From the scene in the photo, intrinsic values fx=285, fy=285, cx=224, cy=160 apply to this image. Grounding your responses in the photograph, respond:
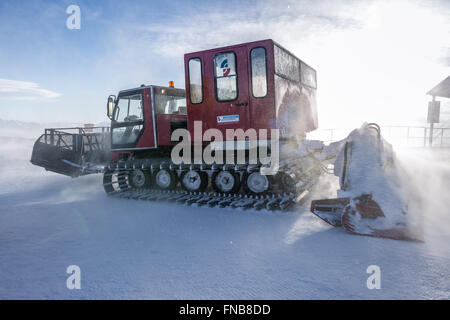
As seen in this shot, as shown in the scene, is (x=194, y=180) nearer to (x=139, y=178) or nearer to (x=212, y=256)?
(x=139, y=178)

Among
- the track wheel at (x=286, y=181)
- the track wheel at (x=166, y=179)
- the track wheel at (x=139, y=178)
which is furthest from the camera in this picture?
the track wheel at (x=139, y=178)

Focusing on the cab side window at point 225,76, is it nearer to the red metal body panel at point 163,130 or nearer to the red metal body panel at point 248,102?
the red metal body panel at point 248,102

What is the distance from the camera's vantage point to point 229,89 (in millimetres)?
6191

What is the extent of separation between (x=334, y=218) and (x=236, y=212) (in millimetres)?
1969

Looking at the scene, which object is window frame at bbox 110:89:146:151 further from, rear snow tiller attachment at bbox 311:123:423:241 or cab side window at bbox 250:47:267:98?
rear snow tiller attachment at bbox 311:123:423:241

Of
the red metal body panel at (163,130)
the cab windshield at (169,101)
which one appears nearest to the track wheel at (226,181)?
the red metal body panel at (163,130)

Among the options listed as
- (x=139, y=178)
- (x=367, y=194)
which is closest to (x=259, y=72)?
(x=367, y=194)

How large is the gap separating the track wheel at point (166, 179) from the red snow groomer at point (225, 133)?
0.03 metres

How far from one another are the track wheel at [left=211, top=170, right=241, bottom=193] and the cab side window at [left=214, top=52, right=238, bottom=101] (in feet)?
5.57

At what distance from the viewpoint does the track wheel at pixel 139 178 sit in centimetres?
777

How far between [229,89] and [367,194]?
11.4ft
